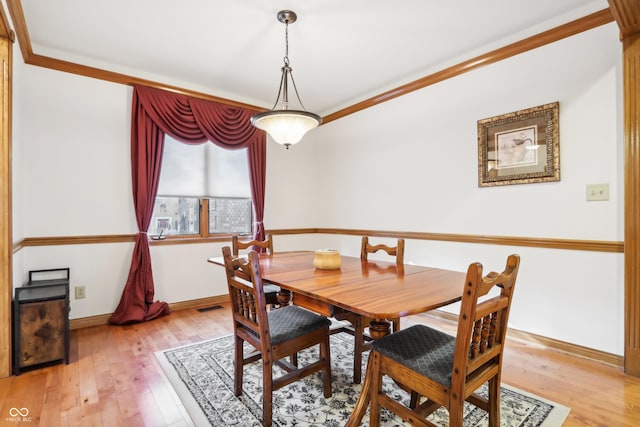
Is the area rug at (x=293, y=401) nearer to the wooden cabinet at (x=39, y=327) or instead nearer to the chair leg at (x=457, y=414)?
the chair leg at (x=457, y=414)

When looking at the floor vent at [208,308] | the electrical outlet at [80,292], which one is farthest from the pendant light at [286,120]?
the electrical outlet at [80,292]

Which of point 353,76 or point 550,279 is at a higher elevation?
point 353,76

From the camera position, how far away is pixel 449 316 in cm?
307

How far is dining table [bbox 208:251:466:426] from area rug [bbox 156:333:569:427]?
28cm

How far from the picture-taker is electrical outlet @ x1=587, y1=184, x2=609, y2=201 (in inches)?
85.2

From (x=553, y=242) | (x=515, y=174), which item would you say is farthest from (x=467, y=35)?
(x=553, y=242)

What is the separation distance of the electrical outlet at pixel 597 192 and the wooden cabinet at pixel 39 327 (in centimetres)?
375

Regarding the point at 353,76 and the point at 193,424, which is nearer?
the point at 193,424

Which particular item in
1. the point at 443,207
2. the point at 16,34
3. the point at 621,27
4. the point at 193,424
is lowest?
the point at 193,424

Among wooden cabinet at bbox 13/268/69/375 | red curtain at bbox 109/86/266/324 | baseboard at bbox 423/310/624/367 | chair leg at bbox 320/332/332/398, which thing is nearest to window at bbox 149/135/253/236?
red curtain at bbox 109/86/266/324

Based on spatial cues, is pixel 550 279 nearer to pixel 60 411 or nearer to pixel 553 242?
pixel 553 242

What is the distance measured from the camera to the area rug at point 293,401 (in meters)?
1.62

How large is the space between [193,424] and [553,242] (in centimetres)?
267

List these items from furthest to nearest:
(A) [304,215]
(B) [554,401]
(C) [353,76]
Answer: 1. (A) [304,215]
2. (C) [353,76]
3. (B) [554,401]
